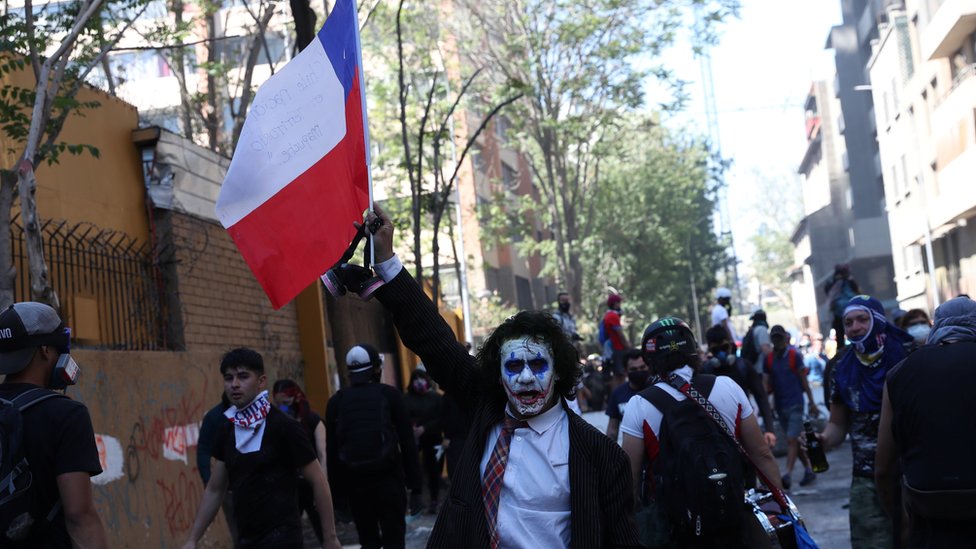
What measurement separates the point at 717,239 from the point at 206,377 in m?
48.1

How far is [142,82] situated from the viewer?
3953 cm

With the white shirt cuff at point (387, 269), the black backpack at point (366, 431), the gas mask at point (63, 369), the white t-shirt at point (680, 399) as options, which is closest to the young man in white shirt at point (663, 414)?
the white t-shirt at point (680, 399)

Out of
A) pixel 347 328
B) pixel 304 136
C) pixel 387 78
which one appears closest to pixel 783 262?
pixel 387 78

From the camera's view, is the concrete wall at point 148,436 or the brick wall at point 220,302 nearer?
the concrete wall at point 148,436

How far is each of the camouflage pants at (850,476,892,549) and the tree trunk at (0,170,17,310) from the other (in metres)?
5.21

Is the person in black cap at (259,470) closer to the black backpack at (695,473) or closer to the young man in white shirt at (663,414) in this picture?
the young man in white shirt at (663,414)

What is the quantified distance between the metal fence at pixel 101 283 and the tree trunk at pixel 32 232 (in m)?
1.10

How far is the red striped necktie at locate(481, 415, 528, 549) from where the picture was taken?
3.86m

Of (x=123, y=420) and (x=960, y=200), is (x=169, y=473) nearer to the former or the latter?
(x=123, y=420)

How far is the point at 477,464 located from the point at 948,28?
36100 millimetres

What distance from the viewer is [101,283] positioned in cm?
1062

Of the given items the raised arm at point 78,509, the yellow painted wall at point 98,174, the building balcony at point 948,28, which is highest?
the building balcony at point 948,28

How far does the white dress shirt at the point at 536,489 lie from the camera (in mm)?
3830

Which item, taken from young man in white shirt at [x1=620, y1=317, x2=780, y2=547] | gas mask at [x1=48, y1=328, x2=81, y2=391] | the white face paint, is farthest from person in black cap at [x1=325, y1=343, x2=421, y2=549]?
the white face paint
